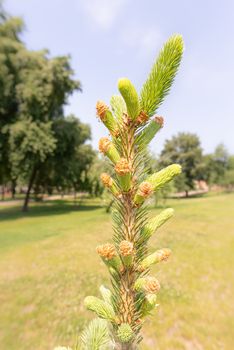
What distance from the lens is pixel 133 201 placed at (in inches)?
51.2

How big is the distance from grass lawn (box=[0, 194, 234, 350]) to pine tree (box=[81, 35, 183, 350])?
47.6 inches

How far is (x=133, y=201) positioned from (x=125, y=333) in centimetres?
57

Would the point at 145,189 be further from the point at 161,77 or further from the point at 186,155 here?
the point at 186,155

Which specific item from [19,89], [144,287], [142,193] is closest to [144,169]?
[142,193]

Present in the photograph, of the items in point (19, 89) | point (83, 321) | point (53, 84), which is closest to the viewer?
point (83, 321)

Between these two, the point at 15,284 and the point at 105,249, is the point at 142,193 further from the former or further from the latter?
the point at 15,284

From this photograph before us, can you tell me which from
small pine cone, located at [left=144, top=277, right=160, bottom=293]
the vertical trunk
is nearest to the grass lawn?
the vertical trunk

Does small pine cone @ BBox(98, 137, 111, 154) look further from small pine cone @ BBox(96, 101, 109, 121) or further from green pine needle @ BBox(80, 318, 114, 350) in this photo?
green pine needle @ BBox(80, 318, 114, 350)

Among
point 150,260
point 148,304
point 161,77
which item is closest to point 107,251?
point 150,260

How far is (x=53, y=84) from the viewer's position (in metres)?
31.8

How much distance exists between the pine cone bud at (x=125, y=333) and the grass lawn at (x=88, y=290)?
136 centimetres

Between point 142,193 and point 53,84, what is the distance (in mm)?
33319

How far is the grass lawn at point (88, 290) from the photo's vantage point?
25.5 feet

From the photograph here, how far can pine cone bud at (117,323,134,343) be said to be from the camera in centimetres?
117
